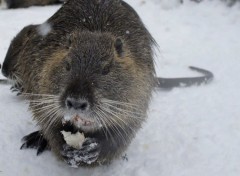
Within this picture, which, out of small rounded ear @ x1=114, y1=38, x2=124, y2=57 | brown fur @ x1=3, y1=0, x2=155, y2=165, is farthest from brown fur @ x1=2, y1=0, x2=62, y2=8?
Result: small rounded ear @ x1=114, y1=38, x2=124, y2=57

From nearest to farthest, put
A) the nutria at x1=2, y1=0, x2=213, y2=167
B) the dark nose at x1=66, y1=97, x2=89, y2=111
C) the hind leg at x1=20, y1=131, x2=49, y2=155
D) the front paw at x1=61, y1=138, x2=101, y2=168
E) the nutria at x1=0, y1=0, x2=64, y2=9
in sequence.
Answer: the dark nose at x1=66, y1=97, x2=89, y2=111 < the nutria at x1=2, y1=0, x2=213, y2=167 < the front paw at x1=61, y1=138, x2=101, y2=168 < the hind leg at x1=20, y1=131, x2=49, y2=155 < the nutria at x1=0, y1=0, x2=64, y2=9

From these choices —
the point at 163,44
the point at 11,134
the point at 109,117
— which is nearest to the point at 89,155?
the point at 109,117

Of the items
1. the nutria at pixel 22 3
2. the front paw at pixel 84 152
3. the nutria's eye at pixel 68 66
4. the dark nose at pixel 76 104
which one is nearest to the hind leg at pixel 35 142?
the front paw at pixel 84 152

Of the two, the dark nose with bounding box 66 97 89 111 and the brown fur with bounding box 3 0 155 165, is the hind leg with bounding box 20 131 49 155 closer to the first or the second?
the brown fur with bounding box 3 0 155 165

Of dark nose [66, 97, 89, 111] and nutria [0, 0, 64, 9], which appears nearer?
dark nose [66, 97, 89, 111]

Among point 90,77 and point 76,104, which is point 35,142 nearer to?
point 90,77

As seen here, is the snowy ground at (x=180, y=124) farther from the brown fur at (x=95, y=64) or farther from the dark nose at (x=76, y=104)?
the dark nose at (x=76, y=104)

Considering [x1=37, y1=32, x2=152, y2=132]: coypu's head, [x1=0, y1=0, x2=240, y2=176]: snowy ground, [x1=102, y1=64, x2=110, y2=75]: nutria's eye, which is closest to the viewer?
[x1=37, y1=32, x2=152, y2=132]: coypu's head

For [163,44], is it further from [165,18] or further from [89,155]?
[89,155]
